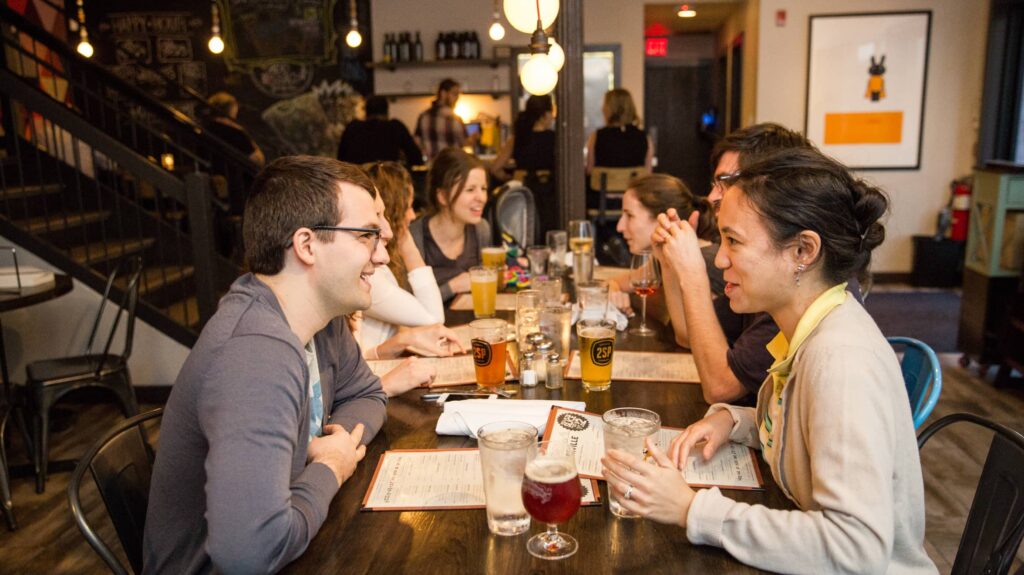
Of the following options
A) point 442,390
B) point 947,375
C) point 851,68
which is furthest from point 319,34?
point 442,390

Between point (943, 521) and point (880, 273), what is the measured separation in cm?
507

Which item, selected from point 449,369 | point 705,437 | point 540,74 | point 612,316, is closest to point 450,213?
point 540,74

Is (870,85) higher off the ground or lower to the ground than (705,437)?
higher

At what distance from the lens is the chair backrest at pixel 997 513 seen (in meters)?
1.41

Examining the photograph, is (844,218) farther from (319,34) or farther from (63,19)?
(63,19)

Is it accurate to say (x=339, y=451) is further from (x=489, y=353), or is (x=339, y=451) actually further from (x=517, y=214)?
(x=517, y=214)

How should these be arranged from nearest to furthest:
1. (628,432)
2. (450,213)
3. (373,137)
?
(628,432)
(450,213)
(373,137)

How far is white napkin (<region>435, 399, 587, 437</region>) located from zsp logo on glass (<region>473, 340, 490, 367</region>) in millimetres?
172

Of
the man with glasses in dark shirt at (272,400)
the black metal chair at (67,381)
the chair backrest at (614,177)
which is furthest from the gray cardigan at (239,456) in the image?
the chair backrest at (614,177)

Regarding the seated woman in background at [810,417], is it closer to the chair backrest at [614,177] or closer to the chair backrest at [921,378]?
the chair backrest at [921,378]

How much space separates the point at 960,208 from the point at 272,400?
7299mm

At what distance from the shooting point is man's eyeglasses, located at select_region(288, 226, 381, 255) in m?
1.54

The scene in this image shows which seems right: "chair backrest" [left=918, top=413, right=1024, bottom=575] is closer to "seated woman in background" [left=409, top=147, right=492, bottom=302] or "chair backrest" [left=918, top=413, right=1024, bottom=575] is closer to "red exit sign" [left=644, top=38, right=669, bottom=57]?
"seated woman in background" [left=409, top=147, right=492, bottom=302]

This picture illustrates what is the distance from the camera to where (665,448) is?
5.24ft
